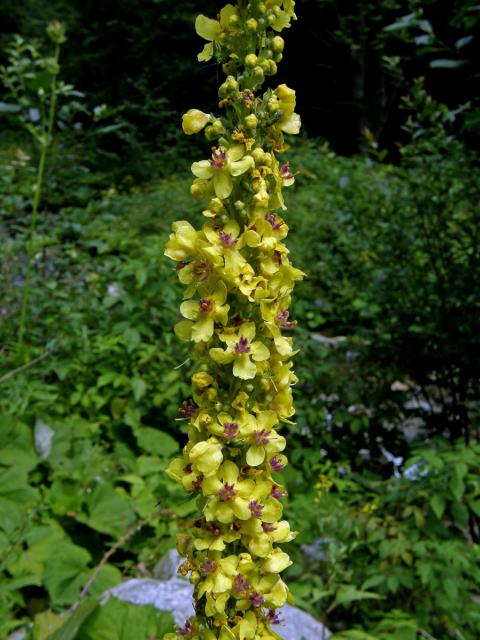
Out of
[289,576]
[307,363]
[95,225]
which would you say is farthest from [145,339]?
[95,225]

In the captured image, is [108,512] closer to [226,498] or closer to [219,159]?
[226,498]

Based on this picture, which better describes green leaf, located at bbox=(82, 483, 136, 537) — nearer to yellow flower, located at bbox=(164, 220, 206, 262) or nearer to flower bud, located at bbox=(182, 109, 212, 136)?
yellow flower, located at bbox=(164, 220, 206, 262)

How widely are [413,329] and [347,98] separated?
11.8 meters

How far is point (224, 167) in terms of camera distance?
106 centimetres

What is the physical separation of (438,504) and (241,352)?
1831 mm

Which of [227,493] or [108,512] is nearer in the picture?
[227,493]

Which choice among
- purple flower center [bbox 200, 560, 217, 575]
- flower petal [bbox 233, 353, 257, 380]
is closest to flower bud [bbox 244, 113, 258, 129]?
flower petal [bbox 233, 353, 257, 380]

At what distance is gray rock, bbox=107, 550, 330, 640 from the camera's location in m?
2.32

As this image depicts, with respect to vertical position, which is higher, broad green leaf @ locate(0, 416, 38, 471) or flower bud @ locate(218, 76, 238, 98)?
flower bud @ locate(218, 76, 238, 98)

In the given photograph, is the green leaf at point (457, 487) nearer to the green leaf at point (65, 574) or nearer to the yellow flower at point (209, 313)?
the green leaf at point (65, 574)

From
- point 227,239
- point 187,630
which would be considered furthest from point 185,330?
point 187,630

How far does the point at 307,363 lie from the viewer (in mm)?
3781

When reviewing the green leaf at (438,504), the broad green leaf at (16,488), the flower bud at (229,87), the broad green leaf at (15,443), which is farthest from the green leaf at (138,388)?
the flower bud at (229,87)

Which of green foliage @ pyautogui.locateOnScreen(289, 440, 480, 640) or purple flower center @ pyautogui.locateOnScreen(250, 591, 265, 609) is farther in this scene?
green foliage @ pyautogui.locateOnScreen(289, 440, 480, 640)
